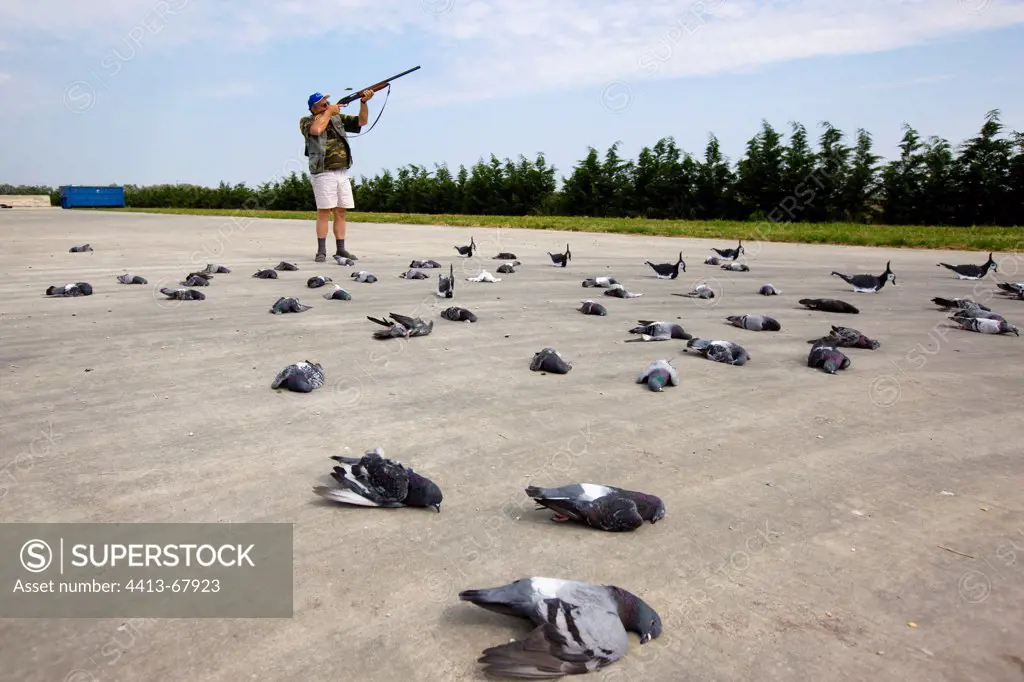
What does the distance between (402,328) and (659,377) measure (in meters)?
2.00

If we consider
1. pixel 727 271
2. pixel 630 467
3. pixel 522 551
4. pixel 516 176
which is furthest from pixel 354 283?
pixel 516 176

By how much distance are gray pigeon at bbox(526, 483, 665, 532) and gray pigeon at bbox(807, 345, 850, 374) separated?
8.08ft

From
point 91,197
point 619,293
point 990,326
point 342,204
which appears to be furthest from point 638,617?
point 91,197

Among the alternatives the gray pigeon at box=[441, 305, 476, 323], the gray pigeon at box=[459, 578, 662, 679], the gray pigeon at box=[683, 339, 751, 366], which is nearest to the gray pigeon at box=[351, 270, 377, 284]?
the gray pigeon at box=[441, 305, 476, 323]

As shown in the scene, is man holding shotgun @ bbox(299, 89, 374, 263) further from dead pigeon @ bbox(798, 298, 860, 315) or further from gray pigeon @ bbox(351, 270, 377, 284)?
dead pigeon @ bbox(798, 298, 860, 315)

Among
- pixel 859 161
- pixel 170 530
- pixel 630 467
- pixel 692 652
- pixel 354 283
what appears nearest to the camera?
pixel 692 652

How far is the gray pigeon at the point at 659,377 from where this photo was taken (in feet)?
13.5

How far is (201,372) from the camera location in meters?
4.29

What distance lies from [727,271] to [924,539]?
8.23 m

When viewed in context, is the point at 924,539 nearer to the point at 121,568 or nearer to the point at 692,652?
the point at 692,652

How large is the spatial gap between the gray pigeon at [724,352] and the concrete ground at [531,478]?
0.08 metres

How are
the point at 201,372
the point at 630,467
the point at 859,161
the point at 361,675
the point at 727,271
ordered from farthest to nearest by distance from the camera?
1. the point at 859,161
2. the point at 727,271
3. the point at 201,372
4. the point at 630,467
5. the point at 361,675

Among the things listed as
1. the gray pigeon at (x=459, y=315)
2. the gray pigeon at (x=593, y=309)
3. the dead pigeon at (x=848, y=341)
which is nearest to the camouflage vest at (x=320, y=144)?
the gray pigeon at (x=459, y=315)

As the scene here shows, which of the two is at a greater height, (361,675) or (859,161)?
(859,161)
